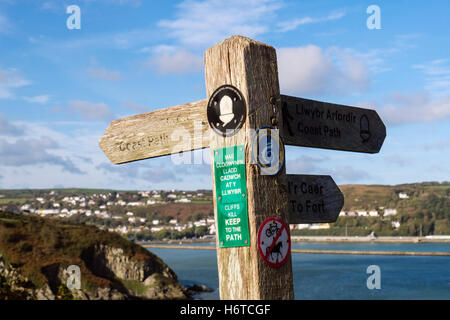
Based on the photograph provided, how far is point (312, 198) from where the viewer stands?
4.02 m

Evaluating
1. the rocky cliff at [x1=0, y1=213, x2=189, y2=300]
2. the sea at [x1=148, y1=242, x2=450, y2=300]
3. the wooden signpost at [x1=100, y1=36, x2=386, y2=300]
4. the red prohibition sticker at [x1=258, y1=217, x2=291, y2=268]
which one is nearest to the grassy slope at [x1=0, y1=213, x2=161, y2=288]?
the rocky cliff at [x1=0, y1=213, x2=189, y2=300]

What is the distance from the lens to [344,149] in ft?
14.2

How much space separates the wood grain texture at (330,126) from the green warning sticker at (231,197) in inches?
16.8

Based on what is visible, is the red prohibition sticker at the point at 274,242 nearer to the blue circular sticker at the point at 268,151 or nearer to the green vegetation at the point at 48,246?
the blue circular sticker at the point at 268,151

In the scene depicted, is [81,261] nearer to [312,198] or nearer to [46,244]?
[46,244]

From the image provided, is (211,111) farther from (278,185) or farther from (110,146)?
(110,146)

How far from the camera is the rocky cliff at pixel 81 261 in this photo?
257ft

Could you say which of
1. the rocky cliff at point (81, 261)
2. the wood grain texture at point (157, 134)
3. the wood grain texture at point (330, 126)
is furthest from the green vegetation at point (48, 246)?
the wood grain texture at point (330, 126)

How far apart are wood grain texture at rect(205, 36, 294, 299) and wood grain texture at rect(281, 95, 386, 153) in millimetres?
255

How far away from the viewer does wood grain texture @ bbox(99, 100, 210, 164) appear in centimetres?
400

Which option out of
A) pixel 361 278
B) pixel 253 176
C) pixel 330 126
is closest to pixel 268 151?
pixel 253 176
